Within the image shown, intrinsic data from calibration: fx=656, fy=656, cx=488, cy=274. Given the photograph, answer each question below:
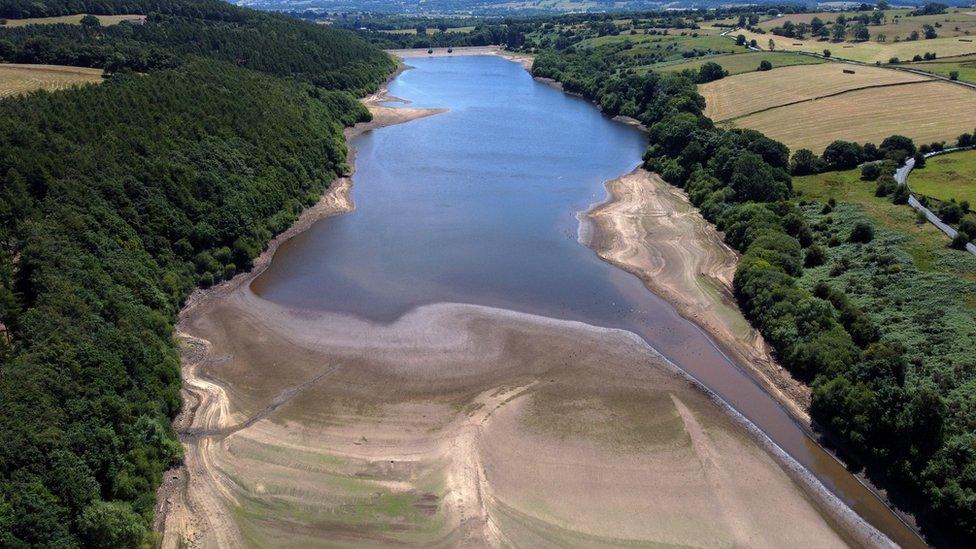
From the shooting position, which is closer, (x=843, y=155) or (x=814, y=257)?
(x=814, y=257)

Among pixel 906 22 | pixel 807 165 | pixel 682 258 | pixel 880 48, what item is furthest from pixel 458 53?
pixel 682 258

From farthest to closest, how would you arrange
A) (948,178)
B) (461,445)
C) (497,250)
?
(948,178) → (497,250) → (461,445)

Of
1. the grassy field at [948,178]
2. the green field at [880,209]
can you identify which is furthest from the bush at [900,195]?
the grassy field at [948,178]

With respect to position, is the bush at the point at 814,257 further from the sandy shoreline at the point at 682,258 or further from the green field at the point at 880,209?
the sandy shoreline at the point at 682,258

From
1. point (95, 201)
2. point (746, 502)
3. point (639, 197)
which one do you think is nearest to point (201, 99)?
point (95, 201)

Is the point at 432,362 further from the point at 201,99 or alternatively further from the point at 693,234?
the point at 201,99

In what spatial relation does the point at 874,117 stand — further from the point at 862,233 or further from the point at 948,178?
the point at 862,233

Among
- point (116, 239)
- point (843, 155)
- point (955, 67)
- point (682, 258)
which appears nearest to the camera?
point (116, 239)
